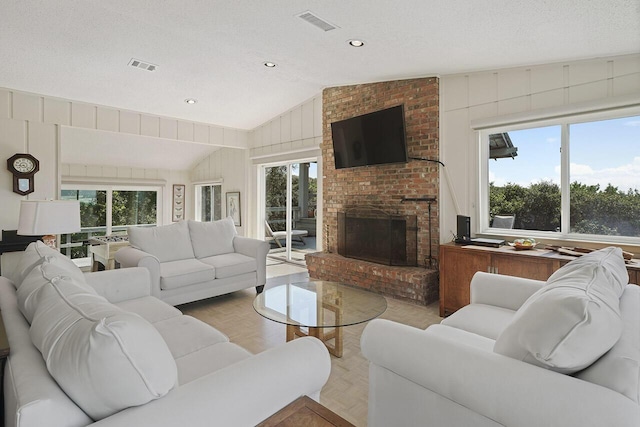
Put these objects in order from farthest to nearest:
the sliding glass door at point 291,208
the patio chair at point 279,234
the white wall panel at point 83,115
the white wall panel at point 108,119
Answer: the patio chair at point 279,234 → the sliding glass door at point 291,208 → the white wall panel at point 108,119 → the white wall panel at point 83,115

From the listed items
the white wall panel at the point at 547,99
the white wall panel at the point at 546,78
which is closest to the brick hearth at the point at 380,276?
the white wall panel at the point at 547,99

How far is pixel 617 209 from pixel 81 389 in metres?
4.01

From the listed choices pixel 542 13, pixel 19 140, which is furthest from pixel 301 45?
pixel 19 140

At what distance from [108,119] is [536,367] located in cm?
615

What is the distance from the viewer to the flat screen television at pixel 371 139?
4.20 metres

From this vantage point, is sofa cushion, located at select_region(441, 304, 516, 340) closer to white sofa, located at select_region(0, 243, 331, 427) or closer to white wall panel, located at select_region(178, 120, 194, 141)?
white sofa, located at select_region(0, 243, 331, 427)

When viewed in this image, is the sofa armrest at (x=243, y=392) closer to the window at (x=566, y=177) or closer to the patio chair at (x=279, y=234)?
the window at (x=566, y=177)

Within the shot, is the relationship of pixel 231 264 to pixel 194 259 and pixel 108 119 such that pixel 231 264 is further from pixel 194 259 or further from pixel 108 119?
pixel 108 119

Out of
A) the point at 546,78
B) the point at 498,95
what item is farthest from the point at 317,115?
the point at 546,78

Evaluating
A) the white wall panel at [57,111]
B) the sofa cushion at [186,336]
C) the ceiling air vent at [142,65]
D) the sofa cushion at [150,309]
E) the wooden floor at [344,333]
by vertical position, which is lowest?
the wooden floor at [344,333]

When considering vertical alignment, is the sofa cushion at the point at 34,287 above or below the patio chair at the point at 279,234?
above

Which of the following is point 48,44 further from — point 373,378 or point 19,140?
point 373,378

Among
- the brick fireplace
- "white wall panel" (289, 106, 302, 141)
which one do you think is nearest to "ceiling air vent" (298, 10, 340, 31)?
the brick fireplace

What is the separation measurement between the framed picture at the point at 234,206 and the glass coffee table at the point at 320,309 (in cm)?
450
